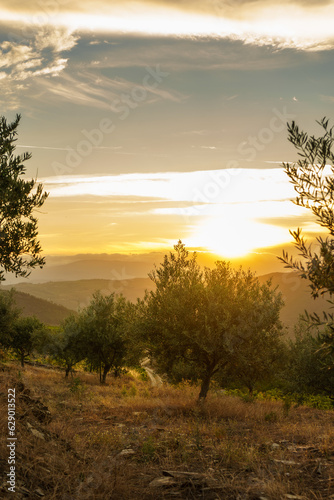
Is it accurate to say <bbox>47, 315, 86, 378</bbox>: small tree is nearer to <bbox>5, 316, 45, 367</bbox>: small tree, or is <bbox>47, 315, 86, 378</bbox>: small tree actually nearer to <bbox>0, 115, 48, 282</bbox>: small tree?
<bbox>5, 316, 45, 367</bbox>: small tree

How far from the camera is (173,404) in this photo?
2061 centimetres

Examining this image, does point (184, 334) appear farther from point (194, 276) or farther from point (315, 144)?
point (315, 144)

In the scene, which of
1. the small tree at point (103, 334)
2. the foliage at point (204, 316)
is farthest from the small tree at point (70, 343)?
the foliage at point (204, 316)

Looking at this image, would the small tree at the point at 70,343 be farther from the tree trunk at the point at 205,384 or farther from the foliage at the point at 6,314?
the tree trunk at the point at 205,384

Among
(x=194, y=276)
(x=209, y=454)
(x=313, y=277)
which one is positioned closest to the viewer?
(x=313, y=277)

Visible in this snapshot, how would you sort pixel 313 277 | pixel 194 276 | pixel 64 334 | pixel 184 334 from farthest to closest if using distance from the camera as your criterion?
pixel 64 334 → pixel 194 276 → pixel 184 334 → pixel 313 277

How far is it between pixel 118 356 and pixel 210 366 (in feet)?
79.5

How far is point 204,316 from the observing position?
20.5 m

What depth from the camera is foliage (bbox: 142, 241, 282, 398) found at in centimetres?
2020

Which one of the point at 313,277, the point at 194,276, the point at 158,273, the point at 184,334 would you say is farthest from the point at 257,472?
the point at 158,273

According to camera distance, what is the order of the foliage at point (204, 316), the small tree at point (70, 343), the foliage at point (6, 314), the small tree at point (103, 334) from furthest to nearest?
1. the small tree at point (70, 343)
2. the foliage at point (6, 314)
3. the small tree at point (103, 334)
4. the foliage at point (204, 316)

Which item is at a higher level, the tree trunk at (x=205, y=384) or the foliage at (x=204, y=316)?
the foliage at (x=204, y=316)

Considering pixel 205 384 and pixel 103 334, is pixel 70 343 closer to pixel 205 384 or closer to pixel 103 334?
pixel 103 334

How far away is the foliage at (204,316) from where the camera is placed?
66.3 ft
